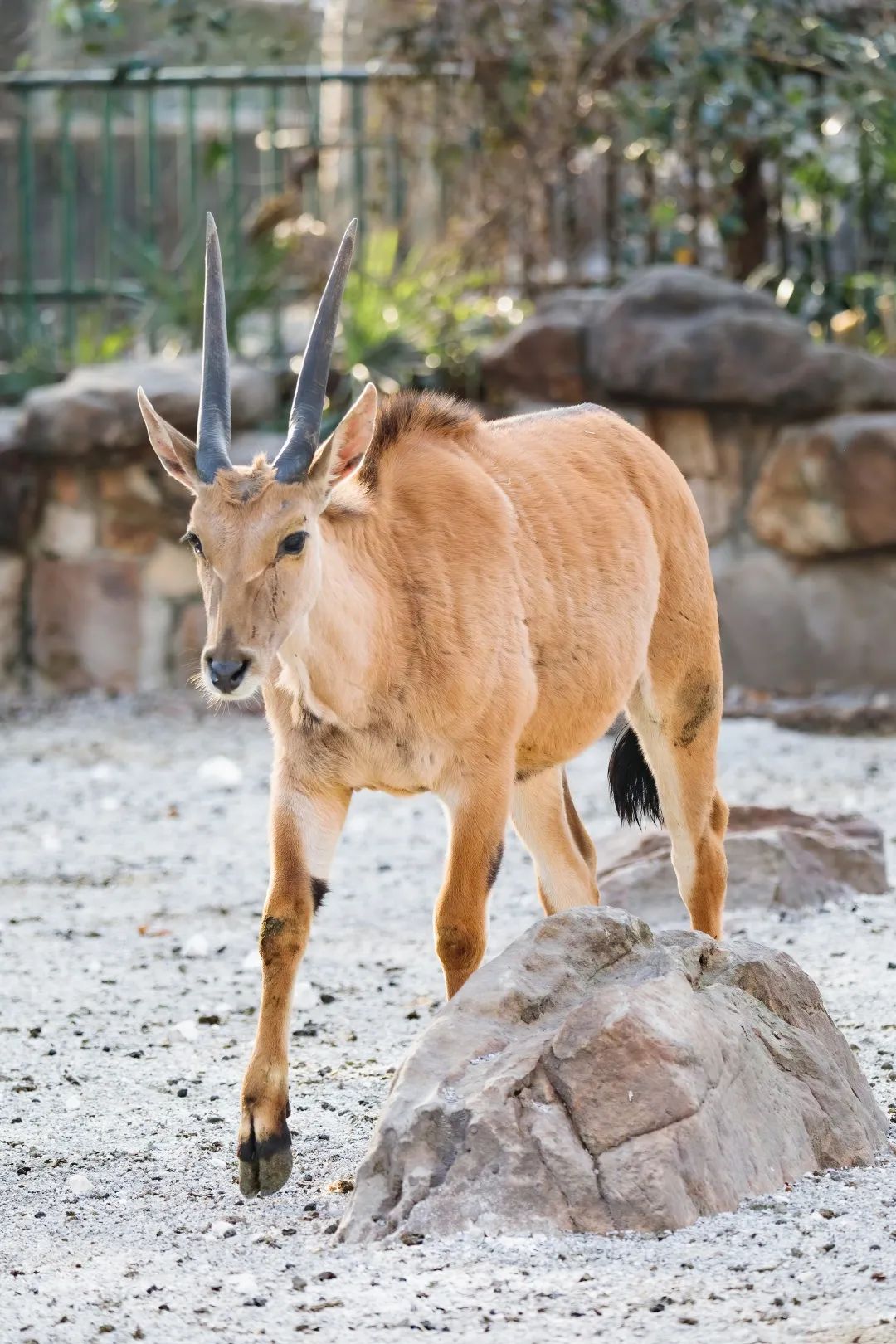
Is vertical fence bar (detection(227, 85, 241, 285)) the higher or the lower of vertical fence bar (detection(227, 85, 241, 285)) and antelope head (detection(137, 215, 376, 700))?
the lower

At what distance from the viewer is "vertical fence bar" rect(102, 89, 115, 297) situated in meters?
10.2

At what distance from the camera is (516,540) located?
4297 millimetres

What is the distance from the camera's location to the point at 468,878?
3.88 metres

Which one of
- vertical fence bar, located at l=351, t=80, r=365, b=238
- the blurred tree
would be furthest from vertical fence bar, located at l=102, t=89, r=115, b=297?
the blurred tree

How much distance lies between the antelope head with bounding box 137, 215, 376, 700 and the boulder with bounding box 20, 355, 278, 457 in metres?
5.23

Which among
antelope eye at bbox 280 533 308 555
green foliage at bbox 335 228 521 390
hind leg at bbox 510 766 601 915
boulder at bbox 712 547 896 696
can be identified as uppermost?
antelope eye at bbox 280 533 308 555

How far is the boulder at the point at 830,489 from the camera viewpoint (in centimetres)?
905

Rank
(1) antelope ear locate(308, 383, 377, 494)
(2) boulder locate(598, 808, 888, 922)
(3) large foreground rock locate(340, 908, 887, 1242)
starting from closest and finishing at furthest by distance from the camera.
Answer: (3) large foreground rock locate(340, 908, 887, 1242) → (1) antelope ear locate(308, 383, 377, 494) → (2) boulder locate(598, 808, 888, 922)

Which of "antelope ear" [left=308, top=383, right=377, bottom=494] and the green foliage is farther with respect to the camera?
the green foliage

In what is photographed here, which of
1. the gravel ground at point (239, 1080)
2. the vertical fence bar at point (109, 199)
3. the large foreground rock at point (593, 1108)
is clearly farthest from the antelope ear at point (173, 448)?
the vertical fence bar at point (109, 199)

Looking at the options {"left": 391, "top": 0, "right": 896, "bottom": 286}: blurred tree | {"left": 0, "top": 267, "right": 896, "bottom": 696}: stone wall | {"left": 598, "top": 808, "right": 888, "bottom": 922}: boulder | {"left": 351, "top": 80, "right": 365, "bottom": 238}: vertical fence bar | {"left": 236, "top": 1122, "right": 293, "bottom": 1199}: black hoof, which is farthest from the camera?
{"left": 351, "top": 80, "right": 365, "bottom": 238}: vertical fence bar

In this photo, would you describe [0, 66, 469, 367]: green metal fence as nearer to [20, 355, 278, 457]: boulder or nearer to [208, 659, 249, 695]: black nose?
[20, 355, 278, 457]: boulder

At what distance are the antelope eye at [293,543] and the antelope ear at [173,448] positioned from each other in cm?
21

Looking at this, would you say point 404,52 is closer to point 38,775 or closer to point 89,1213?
point 38,775
